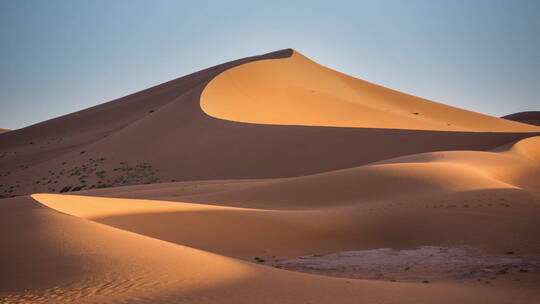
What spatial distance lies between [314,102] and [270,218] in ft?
108

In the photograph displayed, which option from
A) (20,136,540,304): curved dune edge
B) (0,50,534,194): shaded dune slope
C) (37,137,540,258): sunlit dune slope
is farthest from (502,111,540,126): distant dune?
(37,137,540,258): sunlit dune slope

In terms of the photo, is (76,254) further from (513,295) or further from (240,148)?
(240,148)

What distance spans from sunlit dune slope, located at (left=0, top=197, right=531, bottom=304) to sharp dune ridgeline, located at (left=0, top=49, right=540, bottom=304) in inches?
1.1

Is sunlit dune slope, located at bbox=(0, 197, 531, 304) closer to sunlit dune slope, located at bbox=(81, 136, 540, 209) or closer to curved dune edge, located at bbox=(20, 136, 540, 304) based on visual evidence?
curved dune edge, located at bbox=(20, 136, 540, 304)

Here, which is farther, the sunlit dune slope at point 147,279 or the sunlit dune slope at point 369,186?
the sunlit dune slope at point 369,186

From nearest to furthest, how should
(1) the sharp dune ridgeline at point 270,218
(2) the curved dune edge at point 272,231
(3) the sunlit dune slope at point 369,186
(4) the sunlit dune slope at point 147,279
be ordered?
(4) the sunlit dune slope at point 147,279
(2) the curved dune edge at point 272,231
(1) the sharp dune ridgeline at point 270,218
(3) the sunlit dune slope at point 369,186

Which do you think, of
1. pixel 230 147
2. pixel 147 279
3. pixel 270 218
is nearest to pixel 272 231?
pixel 270 218

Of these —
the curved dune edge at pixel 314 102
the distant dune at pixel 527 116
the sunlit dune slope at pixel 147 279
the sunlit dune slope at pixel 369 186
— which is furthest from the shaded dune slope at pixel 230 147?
the distant dune at pixel 527 116

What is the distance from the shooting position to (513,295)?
6.55 metres

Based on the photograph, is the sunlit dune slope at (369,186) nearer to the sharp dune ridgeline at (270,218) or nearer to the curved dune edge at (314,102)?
the sharp dune ridgeline at (270,218)

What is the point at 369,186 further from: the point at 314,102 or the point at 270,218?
the point at 314,102

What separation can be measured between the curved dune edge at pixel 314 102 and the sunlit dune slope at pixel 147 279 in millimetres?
30330

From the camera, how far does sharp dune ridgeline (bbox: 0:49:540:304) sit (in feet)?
19.9

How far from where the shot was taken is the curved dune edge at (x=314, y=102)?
40375 mm
